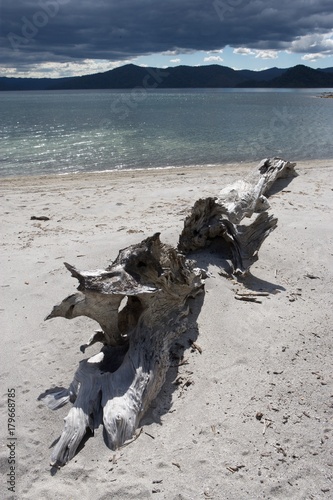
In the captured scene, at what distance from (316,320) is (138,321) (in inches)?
87.9

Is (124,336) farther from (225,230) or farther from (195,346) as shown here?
(225,230)

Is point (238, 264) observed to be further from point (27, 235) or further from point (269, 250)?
point (27, 235)

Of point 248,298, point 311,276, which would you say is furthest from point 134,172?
point 248,298

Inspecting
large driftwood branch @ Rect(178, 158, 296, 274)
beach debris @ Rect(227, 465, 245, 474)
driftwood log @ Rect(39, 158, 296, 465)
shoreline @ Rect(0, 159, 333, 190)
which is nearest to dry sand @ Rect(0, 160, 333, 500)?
beach debris @ Rect(227, 465, 245, 474)

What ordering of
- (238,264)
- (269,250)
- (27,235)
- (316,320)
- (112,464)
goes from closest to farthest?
(112,464), (316,320), (238,264), (269,250), (27,235)

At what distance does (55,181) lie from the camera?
585 inches

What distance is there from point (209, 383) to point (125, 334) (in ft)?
3.22

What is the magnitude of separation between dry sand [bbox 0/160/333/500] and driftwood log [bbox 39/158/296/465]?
0.15 meters

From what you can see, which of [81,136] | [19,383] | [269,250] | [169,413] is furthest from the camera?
[81,136]

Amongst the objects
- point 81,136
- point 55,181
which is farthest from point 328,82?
point 55,181

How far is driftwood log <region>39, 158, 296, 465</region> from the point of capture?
3.78m

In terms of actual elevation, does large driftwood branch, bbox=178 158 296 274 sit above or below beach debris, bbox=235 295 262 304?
above

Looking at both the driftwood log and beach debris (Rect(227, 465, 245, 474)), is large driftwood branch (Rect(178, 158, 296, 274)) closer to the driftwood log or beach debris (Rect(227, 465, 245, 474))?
the driftwood log

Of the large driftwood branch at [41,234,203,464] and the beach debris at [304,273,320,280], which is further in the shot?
the beach debris at [304,273,320,280]
